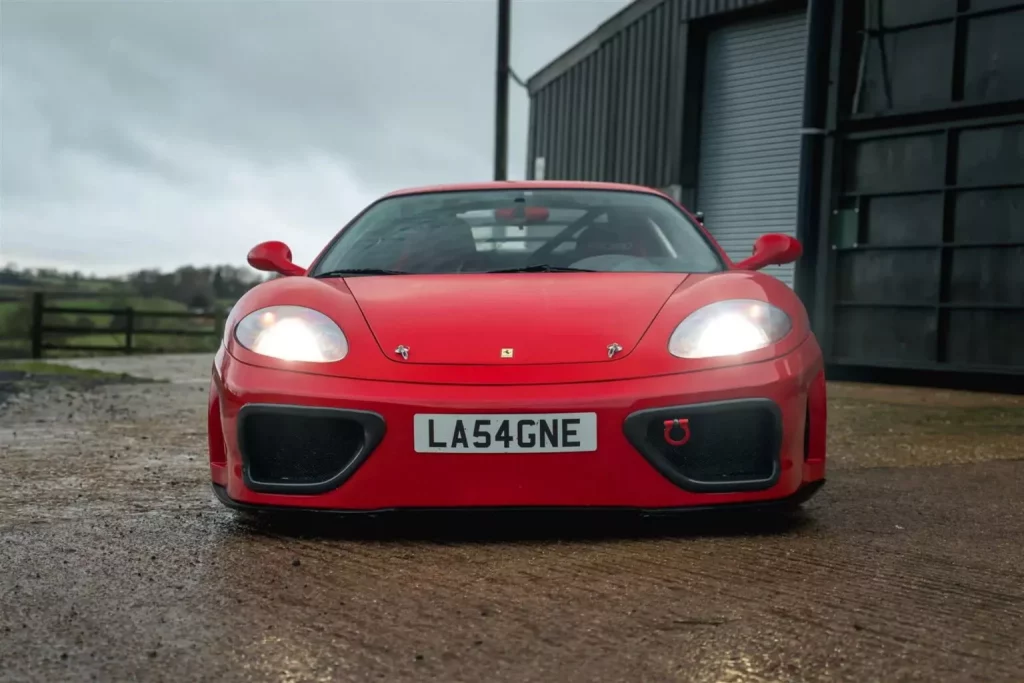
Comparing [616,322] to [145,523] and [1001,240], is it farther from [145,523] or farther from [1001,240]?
[1001,240]

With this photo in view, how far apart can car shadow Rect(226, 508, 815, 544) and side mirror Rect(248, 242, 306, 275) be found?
947mm

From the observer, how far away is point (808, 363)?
11.1ft

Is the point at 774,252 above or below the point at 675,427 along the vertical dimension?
above

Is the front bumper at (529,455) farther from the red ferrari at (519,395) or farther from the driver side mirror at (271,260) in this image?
the driver side mirror at (271,260)

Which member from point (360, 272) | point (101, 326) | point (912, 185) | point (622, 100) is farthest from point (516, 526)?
point (101, 326)

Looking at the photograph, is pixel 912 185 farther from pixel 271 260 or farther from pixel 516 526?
pixel 516 526

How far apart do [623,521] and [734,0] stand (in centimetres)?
1286

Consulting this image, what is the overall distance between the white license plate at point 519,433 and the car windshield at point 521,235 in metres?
0.93

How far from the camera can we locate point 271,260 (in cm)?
426

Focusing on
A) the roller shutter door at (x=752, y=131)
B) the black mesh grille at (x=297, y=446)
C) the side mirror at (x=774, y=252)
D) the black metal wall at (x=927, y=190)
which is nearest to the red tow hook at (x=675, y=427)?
the black mesh grille at (x=297, y=446)

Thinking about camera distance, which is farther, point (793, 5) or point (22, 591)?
point (793, 5)

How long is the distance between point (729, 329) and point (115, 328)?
22.2 metres

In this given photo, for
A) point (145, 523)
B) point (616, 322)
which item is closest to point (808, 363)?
point (616, 322)

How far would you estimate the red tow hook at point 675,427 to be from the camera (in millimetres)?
3127
